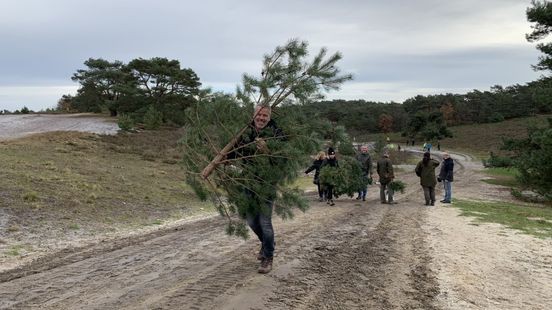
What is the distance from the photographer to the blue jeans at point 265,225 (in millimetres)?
5887

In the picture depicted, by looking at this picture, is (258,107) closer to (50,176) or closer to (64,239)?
(64,239)

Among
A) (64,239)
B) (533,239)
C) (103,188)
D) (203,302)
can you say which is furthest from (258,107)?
(103,188)

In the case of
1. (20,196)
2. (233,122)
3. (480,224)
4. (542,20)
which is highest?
Result: (542,20)

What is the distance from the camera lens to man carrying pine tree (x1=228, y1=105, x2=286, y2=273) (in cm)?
566

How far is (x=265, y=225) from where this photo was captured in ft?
19.6

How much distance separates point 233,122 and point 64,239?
4.58 metres

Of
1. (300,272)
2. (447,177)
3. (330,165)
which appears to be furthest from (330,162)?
(300,272)

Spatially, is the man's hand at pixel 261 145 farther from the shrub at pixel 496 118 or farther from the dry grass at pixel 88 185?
the shrub at pixel 496 118

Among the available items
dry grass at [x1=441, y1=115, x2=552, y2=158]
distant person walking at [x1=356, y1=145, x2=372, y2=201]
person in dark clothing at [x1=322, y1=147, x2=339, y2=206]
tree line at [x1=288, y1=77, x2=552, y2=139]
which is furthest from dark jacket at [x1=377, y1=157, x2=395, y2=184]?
tree line at [x1=288, y1=77, x2=552, y2=139]

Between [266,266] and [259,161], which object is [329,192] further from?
[259,161]

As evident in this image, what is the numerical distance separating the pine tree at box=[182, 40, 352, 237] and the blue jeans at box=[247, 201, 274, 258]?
0.13 meters

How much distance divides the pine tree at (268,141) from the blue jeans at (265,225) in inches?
4.9

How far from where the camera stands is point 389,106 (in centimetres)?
12438

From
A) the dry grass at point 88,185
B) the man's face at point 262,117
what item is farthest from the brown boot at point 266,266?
the dry grass at point 88,185
